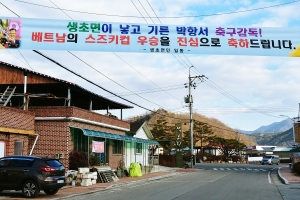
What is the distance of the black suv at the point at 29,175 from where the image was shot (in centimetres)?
1559

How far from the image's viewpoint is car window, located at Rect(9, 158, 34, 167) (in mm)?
15992

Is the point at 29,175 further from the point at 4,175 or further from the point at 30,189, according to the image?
the point at 4,175

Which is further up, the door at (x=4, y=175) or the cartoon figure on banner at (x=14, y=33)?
the cartoon figure on banner at (x=14, y=33)

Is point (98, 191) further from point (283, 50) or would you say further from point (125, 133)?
point (125, 133)

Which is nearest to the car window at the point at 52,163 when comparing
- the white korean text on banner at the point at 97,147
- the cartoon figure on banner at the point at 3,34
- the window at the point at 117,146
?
the cartoon figure on banner at the point at 3,34

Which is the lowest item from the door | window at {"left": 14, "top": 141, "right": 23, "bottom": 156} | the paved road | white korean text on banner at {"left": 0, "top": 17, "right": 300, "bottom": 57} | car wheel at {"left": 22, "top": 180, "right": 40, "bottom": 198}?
the paved road

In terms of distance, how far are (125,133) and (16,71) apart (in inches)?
544

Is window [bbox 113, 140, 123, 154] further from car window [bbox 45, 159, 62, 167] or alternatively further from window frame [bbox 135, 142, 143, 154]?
car window [bbox 45, 159, 62, 167]

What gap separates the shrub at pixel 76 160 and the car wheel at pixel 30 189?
347 inches

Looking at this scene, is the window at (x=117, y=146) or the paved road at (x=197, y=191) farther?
the window at (x=117, y=146)

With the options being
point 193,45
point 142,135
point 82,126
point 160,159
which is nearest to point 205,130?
point 160,159

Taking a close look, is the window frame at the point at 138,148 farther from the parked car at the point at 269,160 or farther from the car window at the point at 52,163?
the parked car at the point at 269,160

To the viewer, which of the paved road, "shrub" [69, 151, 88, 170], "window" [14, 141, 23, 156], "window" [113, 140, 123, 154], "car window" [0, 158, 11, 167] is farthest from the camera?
"window" [113, 140, 123, 154]

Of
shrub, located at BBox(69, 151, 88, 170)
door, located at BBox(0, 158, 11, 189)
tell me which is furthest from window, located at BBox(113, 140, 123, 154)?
door, located at BBox(0, 158, 11, 189)
